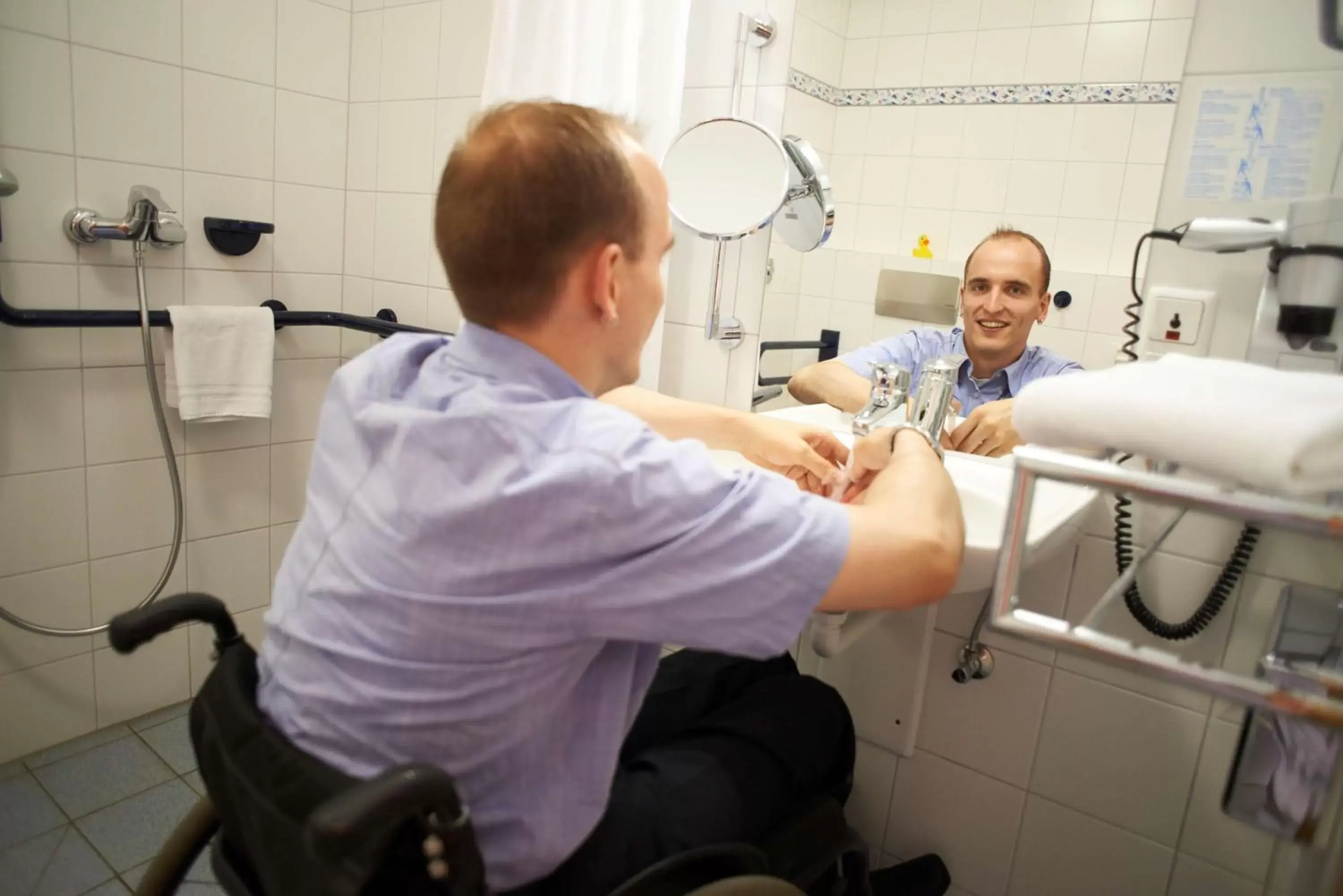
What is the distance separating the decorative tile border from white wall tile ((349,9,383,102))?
110 cm

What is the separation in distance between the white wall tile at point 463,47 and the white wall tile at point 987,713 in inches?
59.5

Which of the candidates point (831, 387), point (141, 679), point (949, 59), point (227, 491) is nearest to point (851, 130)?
point (949, 59)

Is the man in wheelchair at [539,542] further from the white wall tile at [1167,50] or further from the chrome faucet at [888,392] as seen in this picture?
the white wall tile at [1167,50]

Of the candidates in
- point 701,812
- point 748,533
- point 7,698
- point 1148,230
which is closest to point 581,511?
point 748,533

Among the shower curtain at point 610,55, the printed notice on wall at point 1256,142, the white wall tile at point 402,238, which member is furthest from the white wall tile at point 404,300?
the printed notice on wall at point 1256,142

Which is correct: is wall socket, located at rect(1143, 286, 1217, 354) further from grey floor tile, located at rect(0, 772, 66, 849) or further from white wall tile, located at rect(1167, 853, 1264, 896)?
grey floor tile, located at rect(0, 772, 66, 849)

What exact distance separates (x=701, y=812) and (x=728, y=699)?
0.27 m

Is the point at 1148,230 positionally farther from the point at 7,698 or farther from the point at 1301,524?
the point at 7,698

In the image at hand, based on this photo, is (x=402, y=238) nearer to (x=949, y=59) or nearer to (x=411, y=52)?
(x=411, y=52)

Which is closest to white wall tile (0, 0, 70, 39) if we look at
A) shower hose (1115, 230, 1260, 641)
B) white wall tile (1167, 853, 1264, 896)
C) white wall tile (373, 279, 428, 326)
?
white wall tile (373, 279, 428, 326)

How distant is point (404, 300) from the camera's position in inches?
77.6

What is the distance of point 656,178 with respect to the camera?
2.63 feet

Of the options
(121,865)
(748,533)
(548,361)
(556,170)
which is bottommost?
(121,865)

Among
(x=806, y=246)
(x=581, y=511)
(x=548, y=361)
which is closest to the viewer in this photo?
(x=581, y=511)
